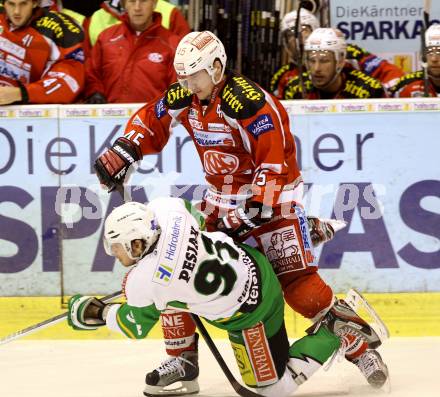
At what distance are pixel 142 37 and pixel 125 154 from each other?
1777mm

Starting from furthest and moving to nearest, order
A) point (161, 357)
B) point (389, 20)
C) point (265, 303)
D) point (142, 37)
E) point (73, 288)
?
point (389, 20) → point (142, 37) → point (73, 288) → point (161, 357) → point (265, 303)

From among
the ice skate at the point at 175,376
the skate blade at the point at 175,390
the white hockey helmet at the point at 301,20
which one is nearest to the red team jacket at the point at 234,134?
the ice skate at the point at 175,376

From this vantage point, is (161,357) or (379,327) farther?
(161,357)

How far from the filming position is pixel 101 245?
713 centimetres

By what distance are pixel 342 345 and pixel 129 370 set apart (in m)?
1.18

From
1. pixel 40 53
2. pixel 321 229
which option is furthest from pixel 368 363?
pixel 40 53

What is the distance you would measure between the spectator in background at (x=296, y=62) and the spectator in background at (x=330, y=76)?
0.94 ft

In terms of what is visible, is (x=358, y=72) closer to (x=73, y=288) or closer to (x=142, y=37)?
(x=142, y=37)

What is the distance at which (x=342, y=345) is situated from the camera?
5.80 m

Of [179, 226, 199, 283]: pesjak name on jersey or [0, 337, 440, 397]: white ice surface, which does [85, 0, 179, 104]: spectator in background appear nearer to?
[0, 337, 440, 397]: white ice surface

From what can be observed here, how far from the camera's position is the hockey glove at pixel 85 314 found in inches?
215

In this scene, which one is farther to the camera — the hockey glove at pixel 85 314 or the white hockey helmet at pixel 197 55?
the white hockey helmet at pixel 197 55

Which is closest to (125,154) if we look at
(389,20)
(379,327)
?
(379,327)

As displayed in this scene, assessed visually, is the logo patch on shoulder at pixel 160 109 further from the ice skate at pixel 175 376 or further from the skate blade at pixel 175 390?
the skate blade at pixel 175 390
